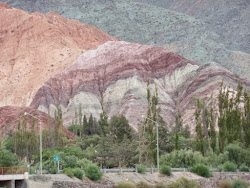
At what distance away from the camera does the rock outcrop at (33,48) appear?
15362 centimetres

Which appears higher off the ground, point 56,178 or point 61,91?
point 61,91

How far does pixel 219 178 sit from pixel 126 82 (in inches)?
3410

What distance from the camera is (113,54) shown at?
153000 mm

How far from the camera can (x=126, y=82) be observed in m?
141

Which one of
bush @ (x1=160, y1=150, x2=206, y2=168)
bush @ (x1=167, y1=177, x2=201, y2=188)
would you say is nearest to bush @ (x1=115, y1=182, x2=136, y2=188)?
bush @ (x1=167, y1=177, x2=201, y2=188)

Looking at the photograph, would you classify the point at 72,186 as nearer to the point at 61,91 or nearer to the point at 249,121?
the point at 249,121

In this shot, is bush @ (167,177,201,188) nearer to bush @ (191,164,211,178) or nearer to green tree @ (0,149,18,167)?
bush @ (191,164,211,178)

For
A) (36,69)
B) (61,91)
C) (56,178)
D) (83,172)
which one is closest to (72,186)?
(56,178)

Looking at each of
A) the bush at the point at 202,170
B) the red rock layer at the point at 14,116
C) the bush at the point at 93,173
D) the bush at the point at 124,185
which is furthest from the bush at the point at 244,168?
the red rock layer at the point at 14,116

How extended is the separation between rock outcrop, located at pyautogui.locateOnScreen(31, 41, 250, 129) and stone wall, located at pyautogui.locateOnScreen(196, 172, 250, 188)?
6640 centimetres

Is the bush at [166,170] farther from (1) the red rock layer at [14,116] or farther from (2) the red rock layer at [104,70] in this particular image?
(2) the red rock layer at [104,70]

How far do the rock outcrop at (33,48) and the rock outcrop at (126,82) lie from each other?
27.1 feet

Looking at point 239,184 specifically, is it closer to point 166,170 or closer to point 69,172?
point 166,170

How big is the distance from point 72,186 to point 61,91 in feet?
346
